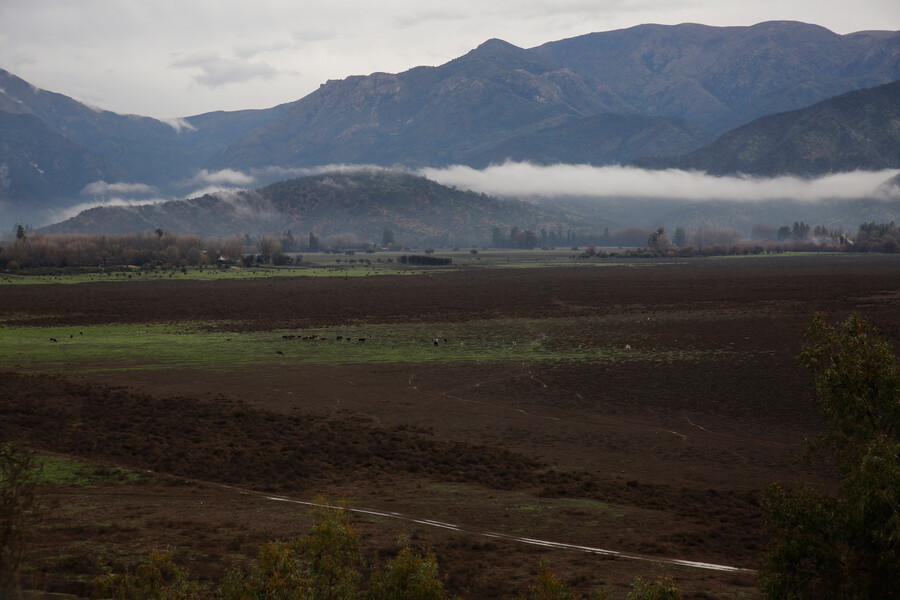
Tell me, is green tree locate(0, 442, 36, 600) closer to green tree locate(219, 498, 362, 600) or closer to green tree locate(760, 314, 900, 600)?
green tree locate(219, 498, 362, 600)

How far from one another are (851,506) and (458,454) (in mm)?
15217

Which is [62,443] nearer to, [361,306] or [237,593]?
[237,593]

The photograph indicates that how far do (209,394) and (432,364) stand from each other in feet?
38.9

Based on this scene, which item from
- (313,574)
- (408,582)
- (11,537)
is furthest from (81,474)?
(408,582)

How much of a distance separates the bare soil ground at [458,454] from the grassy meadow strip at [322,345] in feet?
5.22

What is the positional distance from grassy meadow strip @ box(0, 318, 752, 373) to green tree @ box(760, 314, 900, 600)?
97.9 feet

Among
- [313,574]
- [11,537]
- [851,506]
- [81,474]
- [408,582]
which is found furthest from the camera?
[81,474]

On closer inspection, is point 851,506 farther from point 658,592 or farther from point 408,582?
point 408,582

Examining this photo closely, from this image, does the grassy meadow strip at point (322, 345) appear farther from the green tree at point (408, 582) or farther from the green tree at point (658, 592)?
the green tree at point (658, 592)

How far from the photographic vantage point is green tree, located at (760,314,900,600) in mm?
9180

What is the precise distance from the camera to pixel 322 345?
4688 centimetres

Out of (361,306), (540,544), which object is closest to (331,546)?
(540,544)

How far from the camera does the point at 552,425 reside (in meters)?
27.8

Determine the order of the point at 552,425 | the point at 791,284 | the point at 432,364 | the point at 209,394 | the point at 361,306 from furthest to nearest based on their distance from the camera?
the point at 791,284
the point at 361,306
the point at 432,364
the point at 209,394
the point at 552,425
